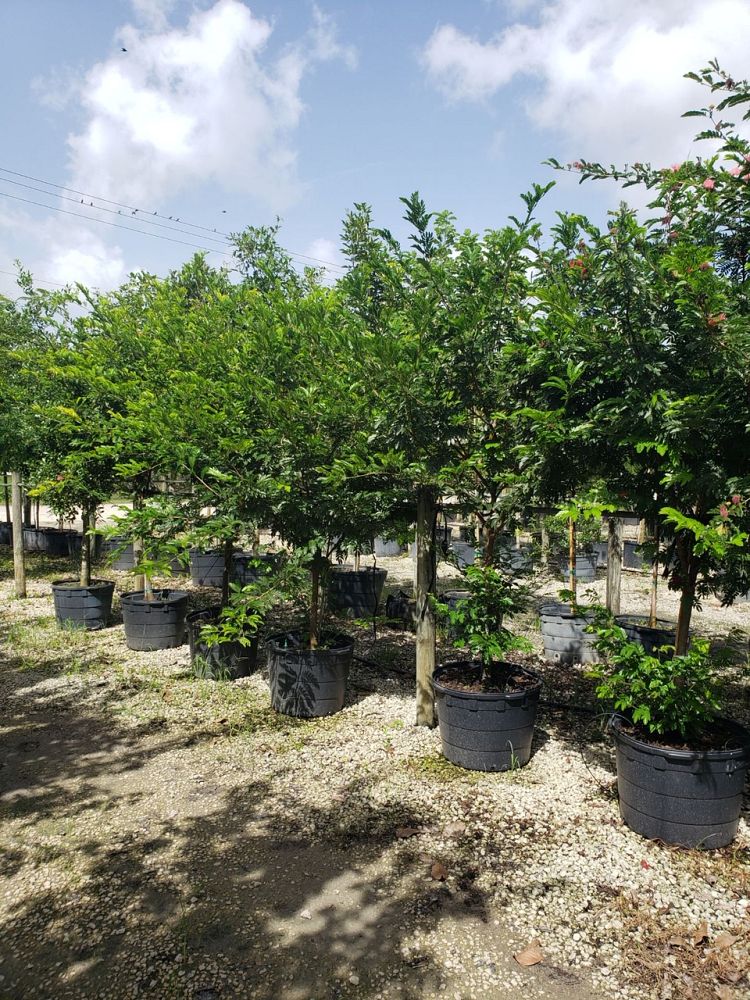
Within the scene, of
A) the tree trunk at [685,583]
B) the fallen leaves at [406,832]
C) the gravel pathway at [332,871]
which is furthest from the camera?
the tree trunk at [685,583]

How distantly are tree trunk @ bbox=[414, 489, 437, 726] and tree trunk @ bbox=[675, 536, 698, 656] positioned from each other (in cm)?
178

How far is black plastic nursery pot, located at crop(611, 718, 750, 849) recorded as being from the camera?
10.5 ft

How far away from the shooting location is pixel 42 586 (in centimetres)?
1078

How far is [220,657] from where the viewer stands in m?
6.08

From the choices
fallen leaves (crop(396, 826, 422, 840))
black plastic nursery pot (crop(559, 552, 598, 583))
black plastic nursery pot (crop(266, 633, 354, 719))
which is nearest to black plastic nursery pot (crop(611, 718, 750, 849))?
fallen leaves (crop(396, 826, 422, 840))

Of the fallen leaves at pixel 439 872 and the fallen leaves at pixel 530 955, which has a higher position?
the fallen leaves at pixel 439 872

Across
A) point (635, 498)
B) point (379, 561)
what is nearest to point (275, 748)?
point (635, 498)

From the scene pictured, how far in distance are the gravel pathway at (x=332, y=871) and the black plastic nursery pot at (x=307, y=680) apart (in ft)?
0.47

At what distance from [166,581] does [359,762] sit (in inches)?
330

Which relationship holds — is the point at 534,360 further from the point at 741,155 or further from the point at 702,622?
the point at 702,622

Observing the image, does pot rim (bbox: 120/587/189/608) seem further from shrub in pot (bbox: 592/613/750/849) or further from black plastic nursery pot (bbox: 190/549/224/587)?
shrub in pot (bbox: 592/613/750/849)

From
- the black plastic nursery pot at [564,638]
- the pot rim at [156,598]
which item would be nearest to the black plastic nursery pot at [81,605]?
the pot rim at [156,598]

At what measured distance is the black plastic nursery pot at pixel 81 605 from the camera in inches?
309

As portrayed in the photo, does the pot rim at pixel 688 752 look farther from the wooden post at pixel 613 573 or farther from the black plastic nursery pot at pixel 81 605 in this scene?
the black plastic nursery pot at pixel 81 605
